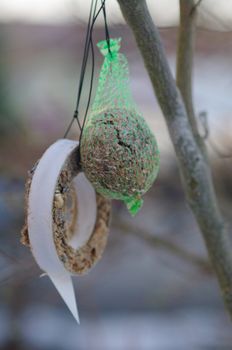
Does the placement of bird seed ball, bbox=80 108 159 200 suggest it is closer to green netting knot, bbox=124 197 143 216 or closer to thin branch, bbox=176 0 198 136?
green netting knot, bbox=124 197 143 216

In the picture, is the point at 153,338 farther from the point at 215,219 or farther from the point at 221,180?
the point at 215,219

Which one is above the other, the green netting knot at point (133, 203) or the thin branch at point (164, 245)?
the green netting knot at point (133, 203)

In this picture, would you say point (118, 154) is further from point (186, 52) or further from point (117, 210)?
point (117, 210)

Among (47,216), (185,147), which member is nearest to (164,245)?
(185,147)

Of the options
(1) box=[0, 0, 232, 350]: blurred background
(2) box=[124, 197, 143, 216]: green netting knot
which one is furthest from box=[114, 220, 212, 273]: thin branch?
(2) box=[124, 197, 143, 216]: green netting knot

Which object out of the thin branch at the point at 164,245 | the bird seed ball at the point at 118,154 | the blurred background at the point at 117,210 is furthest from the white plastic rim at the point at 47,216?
the thin branch at the point at 164,245

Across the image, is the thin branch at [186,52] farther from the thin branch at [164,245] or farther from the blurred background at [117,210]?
the thin branch at [164,245]
